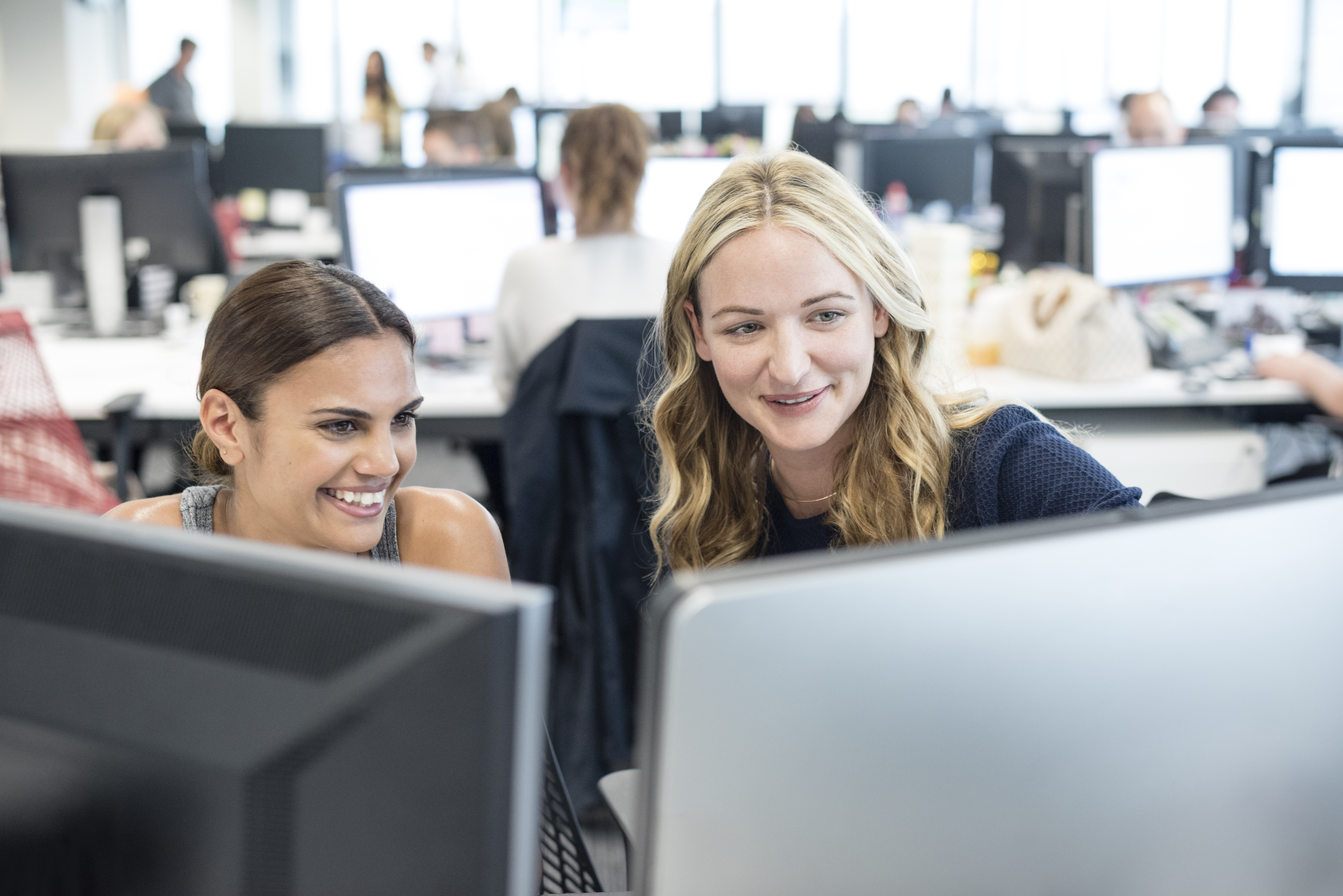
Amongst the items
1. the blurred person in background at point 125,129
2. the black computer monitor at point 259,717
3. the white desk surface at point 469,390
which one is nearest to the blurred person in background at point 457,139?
the blurred person in background at point 125,129

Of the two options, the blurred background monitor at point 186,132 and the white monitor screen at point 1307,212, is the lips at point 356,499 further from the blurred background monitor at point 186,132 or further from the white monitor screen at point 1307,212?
the blurred background monitor at point 186,132

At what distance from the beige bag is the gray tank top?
1785 mm

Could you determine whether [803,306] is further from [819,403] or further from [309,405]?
[309,405]

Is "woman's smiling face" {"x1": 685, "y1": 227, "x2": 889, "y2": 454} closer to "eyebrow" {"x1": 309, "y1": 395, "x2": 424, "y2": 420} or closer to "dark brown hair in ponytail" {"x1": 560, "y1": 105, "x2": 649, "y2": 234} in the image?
"eyebrow" {"x1": 309, "y1": 395, "x2": 424, "y2": 420}

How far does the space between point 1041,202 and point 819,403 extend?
2366mm

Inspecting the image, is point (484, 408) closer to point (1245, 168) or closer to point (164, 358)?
point (164, 358)

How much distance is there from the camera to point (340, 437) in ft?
3.38

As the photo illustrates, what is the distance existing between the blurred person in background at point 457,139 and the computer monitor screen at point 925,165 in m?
1.50

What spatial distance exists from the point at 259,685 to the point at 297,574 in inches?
1.8

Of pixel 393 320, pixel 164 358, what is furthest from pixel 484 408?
pixel 393 320

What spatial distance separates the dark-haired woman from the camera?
40.4 inches

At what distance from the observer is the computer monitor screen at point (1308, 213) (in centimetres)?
294

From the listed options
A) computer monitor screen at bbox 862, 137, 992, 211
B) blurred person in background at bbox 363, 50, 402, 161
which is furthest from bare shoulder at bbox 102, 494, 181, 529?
blurred person in background at bbox 363, 50, 402, 161

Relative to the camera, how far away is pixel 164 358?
9.10 feet
